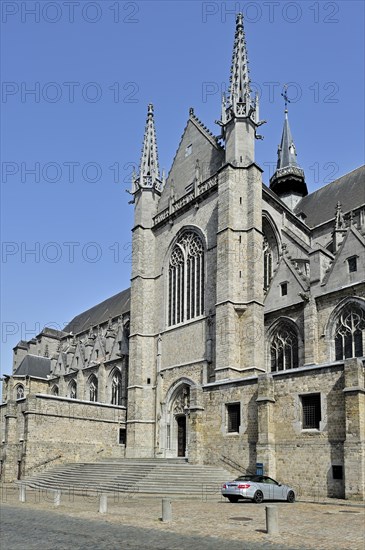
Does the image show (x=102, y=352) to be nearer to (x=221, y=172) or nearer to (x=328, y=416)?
(x=221, y=172)

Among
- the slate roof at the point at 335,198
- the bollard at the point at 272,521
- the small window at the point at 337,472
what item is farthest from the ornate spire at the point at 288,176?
the bollard at the point at 272,521

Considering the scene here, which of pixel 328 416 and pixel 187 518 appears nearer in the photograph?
pixel 187 518

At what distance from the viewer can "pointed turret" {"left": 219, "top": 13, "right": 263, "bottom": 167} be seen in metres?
32.7

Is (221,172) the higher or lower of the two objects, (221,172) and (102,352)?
the higher

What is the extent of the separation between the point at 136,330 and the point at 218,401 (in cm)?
1328

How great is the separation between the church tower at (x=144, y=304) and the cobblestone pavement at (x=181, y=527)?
1780 cm

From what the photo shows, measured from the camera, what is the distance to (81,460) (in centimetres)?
3225

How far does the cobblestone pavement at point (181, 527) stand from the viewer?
375 inches

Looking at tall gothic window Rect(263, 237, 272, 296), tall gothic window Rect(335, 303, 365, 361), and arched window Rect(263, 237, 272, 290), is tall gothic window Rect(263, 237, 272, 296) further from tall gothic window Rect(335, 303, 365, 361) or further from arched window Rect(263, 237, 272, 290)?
tall gothic window Rect(335, 303, 365, 361)

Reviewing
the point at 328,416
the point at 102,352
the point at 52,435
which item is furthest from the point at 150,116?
the point at 328,416

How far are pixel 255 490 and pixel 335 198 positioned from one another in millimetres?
28258

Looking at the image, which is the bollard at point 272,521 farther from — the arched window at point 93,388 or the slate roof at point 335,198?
the arched window at point 93,388

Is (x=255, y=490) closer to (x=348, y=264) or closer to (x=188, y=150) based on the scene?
(x=348, y=264)

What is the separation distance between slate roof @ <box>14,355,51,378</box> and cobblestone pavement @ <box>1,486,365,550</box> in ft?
147
